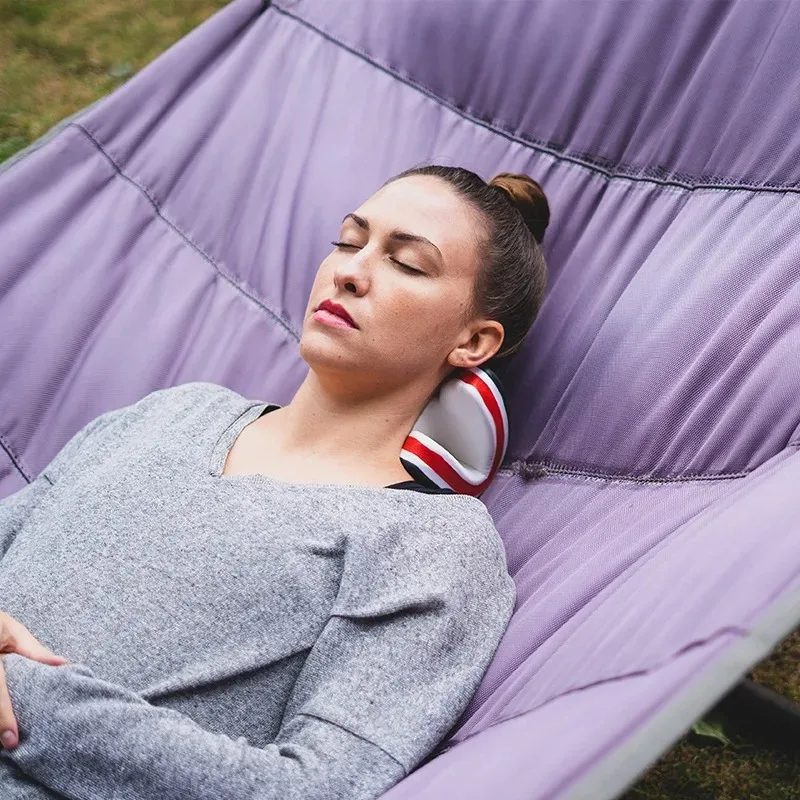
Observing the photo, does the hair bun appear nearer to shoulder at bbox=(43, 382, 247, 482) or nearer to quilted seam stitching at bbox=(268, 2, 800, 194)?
quilted seam stitching at bbox=(268, 2, 800, 194)

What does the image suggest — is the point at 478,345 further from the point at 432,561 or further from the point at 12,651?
the point at 12,651

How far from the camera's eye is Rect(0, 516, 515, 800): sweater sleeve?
1.23m

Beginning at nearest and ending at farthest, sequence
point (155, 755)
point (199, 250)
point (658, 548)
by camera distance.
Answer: point (155, 755), point (658, 548), point (199, 250)

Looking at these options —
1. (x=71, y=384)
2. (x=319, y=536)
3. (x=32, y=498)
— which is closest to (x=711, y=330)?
(x=319, y=536)

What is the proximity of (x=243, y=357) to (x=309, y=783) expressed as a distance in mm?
1136

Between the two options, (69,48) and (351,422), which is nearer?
(351,422)

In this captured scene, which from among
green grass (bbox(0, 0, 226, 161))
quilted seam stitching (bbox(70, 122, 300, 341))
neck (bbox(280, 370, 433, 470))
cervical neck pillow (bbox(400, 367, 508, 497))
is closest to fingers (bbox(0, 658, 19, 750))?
neck (bbox(280, 370, 433, 470))

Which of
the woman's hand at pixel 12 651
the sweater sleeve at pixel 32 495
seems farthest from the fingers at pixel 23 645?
the sweater sleeve at pixel 32 495

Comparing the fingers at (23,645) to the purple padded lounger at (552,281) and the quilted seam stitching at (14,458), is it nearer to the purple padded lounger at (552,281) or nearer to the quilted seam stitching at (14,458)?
the purple padded lounger at (552,281)

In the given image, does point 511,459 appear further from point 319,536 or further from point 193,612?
point 193,612

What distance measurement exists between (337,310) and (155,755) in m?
0.73

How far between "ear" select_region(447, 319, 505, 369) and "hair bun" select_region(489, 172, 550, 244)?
24 centimetres

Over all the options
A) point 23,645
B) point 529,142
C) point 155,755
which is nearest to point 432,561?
point 155,755

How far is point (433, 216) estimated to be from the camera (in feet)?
5.70
